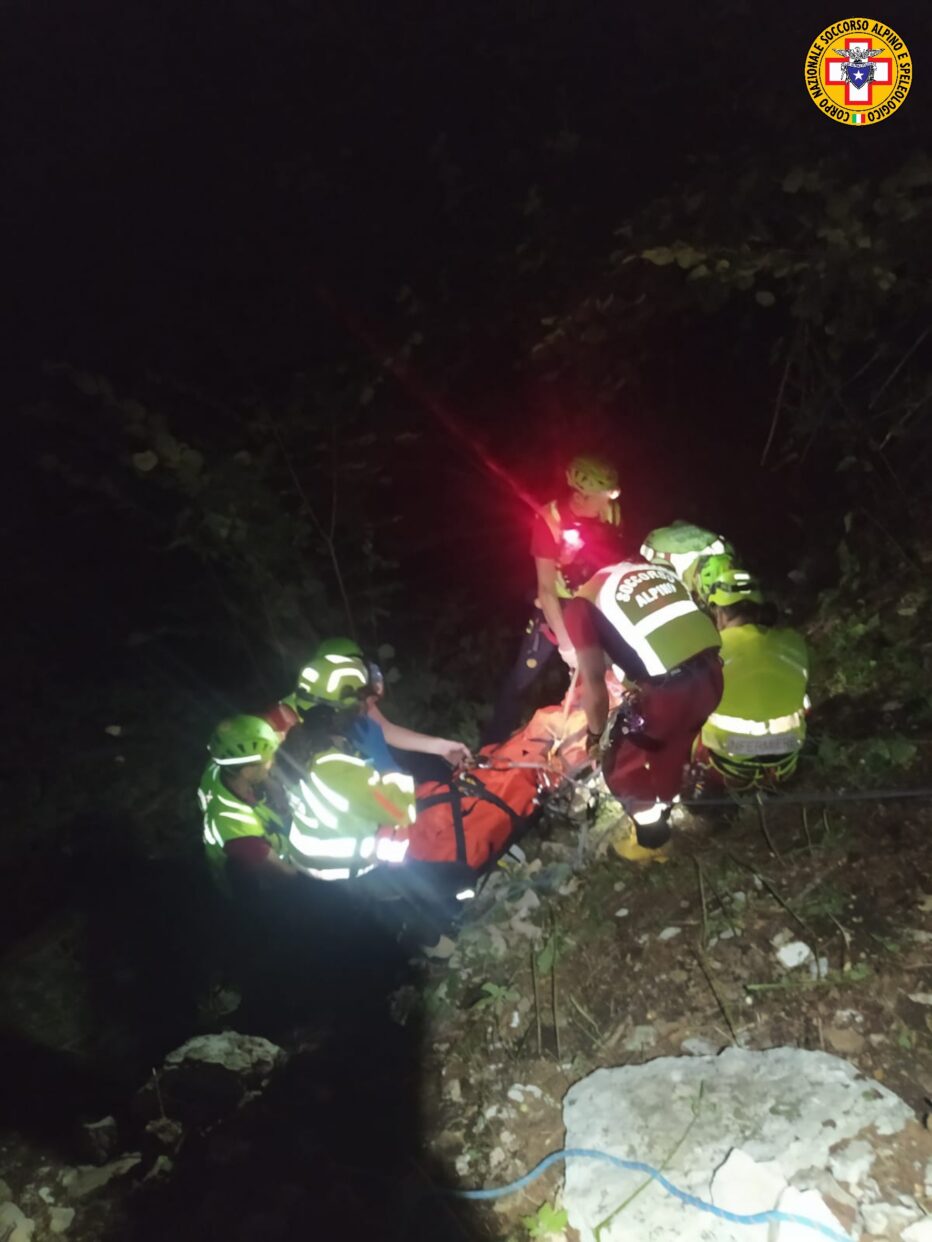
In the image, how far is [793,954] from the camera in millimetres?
2896

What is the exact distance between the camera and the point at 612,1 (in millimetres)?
6410

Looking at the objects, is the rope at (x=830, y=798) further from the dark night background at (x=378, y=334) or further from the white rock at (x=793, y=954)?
the dark night background at (x=378, y=334)

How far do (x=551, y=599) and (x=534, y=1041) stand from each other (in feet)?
7.47

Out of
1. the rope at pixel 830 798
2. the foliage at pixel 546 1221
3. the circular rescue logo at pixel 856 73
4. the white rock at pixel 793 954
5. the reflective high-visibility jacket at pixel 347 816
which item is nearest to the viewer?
the foliage at pixel 546 1221

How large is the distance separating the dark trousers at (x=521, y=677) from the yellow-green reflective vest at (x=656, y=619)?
139 centimetres

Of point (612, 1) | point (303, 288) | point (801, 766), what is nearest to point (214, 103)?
point (303, 288)

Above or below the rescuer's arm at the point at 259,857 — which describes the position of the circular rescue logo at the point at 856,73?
above

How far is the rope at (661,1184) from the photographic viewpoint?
202 centimetres

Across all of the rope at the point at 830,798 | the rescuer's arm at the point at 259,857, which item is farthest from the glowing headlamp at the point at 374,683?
the rope at the point at 830,798

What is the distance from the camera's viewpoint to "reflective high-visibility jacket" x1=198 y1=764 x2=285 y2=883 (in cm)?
384

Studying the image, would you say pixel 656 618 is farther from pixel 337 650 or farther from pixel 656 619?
pixel 337 650

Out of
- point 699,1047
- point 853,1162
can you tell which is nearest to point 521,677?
point 699,1047

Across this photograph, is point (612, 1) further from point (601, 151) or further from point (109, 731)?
point (109, 731)

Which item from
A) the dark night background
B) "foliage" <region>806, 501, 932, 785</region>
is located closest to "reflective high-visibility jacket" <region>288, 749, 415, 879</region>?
"foliage" <region>806, 501, 932, 785</region>
